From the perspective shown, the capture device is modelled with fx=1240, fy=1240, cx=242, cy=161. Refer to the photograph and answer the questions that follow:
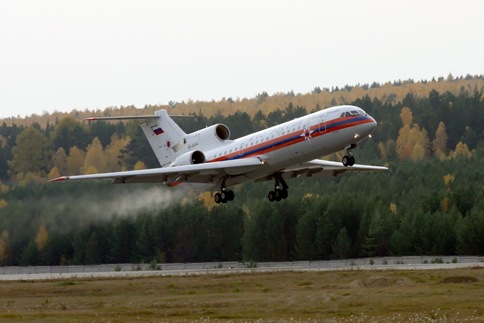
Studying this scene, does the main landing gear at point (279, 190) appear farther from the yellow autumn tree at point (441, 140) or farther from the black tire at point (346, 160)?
the yellow autumn tree at point (441, 140)

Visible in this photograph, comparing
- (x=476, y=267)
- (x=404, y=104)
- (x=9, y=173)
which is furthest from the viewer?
(x=404, y=104)

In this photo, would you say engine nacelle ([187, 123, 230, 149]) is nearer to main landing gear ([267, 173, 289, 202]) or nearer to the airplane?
the airplane

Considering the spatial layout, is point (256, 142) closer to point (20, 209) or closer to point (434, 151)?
point (20, 209)

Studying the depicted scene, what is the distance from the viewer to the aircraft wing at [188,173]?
200 ft

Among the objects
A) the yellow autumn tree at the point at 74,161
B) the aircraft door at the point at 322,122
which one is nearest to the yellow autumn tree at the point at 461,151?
the yellow autumn tree at the point at 74,161

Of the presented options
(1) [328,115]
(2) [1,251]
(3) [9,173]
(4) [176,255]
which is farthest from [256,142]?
(3) [9,173]

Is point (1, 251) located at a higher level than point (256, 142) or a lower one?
lower

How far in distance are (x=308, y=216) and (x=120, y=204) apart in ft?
80.8

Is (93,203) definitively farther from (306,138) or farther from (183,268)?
(306,138)

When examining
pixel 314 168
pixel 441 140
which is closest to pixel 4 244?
pixel 314 168

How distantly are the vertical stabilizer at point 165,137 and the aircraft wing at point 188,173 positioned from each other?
477 cm

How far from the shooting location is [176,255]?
352ft

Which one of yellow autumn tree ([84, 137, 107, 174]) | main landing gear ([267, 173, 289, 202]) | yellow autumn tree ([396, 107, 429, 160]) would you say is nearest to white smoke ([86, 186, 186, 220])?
main landing gear ([267, 173, 289, 202])

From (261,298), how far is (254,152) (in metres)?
7.33
